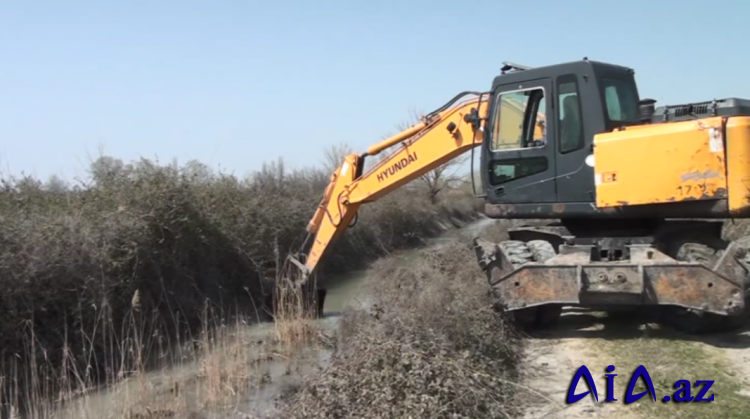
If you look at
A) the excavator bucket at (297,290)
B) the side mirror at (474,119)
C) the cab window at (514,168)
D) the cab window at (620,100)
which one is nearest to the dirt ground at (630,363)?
the cab window at (514,168)

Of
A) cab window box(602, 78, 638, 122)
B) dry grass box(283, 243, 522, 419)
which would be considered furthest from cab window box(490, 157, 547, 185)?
dry grass box(283, 243, 522, 419)

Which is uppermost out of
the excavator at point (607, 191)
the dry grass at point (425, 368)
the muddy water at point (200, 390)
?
the excavator at point (607, 191)

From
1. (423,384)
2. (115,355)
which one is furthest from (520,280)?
(115,355)

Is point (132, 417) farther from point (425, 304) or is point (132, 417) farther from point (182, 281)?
point (182, 281)

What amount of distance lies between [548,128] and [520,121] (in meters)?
0.44

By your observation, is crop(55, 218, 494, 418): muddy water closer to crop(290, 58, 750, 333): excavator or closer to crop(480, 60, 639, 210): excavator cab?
crop(290, 58, 750, 333): excavator

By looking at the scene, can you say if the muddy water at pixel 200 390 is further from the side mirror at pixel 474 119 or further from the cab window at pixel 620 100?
the cab window at pixel 620 100

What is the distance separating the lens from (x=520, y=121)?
7.98m

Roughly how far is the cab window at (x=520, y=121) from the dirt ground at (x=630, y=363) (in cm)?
243

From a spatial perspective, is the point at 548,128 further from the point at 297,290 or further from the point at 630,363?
the point at 297,290

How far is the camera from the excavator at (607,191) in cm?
657

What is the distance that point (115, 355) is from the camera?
8.94m

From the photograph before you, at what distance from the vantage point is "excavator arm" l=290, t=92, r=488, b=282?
28.9 ft

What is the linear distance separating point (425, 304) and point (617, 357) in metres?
2.07
